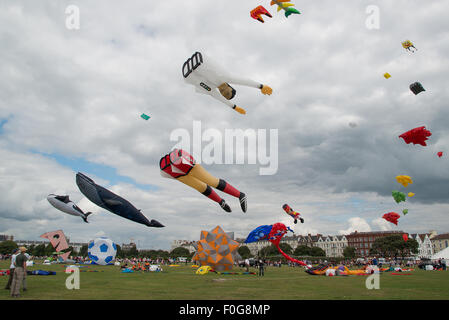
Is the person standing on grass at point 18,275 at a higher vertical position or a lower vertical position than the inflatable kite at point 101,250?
higher

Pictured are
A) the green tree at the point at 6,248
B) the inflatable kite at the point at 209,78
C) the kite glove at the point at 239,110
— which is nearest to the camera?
the inflatable kite at the point at 209,78

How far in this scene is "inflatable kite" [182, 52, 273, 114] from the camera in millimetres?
12570

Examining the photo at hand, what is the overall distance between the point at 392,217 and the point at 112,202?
988 inches

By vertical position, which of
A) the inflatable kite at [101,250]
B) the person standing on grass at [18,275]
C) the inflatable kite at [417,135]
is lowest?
the inflatable kite at [101,250]

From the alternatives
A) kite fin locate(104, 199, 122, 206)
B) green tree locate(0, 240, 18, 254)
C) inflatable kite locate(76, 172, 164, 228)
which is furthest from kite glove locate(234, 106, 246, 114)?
green tree locate(0, 240, 18, 254)

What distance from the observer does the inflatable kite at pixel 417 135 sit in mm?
20163

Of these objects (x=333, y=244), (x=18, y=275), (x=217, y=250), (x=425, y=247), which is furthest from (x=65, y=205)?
(x=333, y=244)

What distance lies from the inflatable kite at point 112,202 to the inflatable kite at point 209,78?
6.31 metres

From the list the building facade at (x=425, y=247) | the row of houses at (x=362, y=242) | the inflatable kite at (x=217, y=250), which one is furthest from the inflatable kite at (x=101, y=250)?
the building facade at (x=425, y=247)

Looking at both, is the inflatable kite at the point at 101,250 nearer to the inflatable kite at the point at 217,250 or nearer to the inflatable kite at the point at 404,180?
the inflatable kite at the point at 217,250

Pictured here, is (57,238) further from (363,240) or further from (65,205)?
(363,240)
